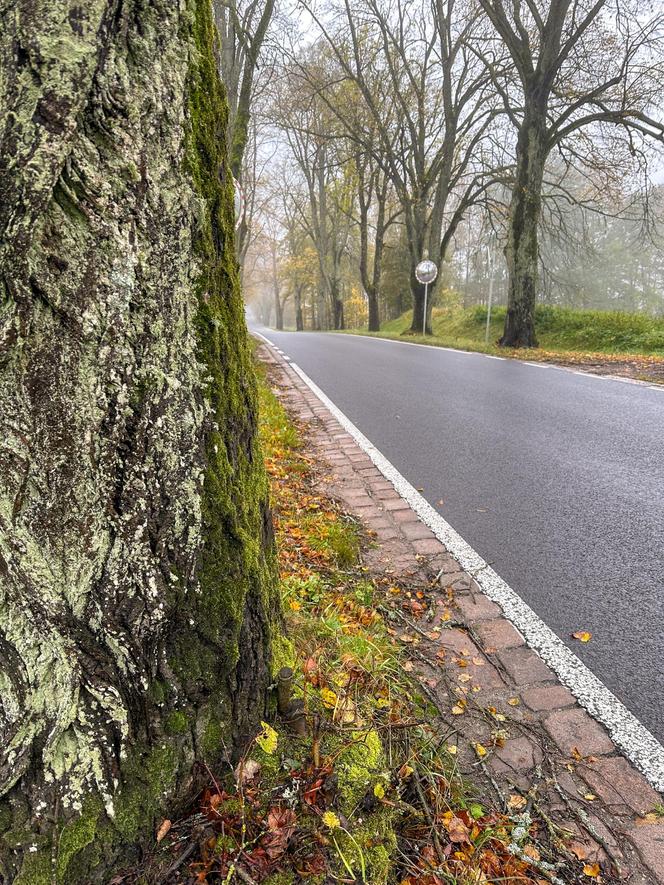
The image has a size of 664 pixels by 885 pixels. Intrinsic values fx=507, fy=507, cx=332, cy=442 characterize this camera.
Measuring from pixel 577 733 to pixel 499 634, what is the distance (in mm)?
512

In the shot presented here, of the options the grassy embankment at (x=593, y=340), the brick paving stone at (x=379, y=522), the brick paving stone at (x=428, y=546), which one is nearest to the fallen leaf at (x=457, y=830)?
the brick paving stone at (x=428, y=546)

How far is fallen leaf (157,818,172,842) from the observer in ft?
3.68

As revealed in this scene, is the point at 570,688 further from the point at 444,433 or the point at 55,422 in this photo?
the point at 444,433

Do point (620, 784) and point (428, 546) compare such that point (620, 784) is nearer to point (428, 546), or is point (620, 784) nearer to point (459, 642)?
point (459, 642)

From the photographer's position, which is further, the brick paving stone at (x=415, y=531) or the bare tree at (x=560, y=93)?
the bare tree at (x=560, y=93)

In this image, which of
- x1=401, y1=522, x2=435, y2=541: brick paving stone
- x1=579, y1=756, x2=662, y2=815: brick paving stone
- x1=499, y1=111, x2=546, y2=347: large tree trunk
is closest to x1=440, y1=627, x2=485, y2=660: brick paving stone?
x1=579, y1=756, x2=662, y2=815: brick paving stone

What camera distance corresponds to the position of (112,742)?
1.08m

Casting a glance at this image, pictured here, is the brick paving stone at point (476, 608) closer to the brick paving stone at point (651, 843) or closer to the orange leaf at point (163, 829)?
the brick paving stone at point (651, 843)

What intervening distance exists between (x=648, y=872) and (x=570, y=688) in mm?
617

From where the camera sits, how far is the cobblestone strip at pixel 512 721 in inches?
53.8

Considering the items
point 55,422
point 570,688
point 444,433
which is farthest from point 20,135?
point 444,433

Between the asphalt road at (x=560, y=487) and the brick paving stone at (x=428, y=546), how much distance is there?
0.65 ft

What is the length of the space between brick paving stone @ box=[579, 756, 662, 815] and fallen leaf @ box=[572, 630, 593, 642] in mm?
567

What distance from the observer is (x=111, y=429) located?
3.17 ft
